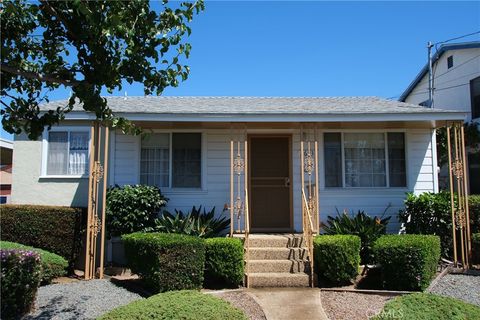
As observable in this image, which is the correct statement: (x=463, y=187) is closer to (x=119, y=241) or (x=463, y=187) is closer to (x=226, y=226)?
(x=226, y=226)

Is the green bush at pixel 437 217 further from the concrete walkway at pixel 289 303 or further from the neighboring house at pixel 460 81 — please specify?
the neighboring house at pixel 460 81

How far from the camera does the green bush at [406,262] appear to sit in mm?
7586

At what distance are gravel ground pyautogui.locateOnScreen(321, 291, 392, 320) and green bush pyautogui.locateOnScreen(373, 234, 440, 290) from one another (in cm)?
47

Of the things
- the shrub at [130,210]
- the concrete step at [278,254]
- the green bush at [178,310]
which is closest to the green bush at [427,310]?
the green bush at [178,310]

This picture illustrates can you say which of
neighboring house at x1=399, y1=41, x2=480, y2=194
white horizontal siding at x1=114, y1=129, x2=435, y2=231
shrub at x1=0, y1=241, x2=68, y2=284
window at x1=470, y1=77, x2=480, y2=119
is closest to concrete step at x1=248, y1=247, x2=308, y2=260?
white horizontal siding at x1=114, y1=129, x2=435, y2=231

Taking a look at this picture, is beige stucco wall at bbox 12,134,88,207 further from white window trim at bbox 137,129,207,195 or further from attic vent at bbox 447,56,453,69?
attic vent at bbox 447,56,453,69

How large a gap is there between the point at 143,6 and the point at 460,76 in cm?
1636

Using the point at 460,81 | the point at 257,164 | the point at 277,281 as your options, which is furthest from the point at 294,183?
the point at 460,81

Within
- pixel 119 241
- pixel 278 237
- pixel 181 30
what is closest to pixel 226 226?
pixel 278 237

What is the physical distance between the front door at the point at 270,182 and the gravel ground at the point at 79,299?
14.1ft

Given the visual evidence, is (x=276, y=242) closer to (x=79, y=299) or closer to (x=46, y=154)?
(x=79, y=299)

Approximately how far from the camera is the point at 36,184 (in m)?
11.0


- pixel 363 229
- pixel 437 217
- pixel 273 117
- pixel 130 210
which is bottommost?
→ pixel 363 229

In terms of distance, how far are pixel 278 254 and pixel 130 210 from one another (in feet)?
11.4
